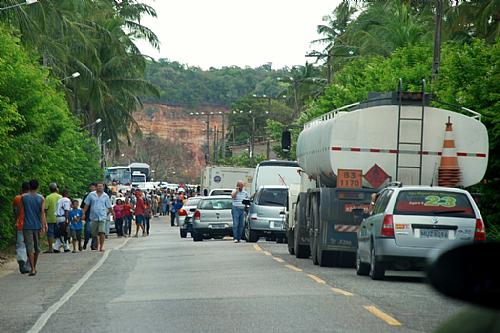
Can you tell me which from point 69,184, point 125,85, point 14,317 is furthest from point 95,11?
point 14,317

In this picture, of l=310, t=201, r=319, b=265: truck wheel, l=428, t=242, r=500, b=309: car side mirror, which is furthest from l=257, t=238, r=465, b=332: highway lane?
l=428, t=242, r=500, b=309: car side mirror

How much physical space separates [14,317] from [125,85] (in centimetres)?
5842

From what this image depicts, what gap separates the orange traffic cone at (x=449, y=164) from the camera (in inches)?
834

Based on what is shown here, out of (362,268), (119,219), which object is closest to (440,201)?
(362,268)

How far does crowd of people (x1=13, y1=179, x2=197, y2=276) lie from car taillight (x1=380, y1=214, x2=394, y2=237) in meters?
6.53

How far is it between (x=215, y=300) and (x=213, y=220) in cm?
2495

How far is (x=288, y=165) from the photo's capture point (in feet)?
144

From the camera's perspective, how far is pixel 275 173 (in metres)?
43.8

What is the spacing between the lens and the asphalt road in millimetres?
11695

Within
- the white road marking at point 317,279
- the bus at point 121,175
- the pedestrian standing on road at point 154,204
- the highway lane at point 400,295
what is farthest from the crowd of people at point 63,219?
the bus at point 121,175

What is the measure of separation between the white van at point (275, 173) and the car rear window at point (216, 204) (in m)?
3.89

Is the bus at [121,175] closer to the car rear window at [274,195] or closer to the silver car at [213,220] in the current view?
the silver car at [213,220]

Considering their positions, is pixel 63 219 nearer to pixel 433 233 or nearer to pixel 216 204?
pixel 216 204

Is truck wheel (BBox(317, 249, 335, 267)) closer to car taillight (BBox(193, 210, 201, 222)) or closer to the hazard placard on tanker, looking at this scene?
the hazard placard on tanker
